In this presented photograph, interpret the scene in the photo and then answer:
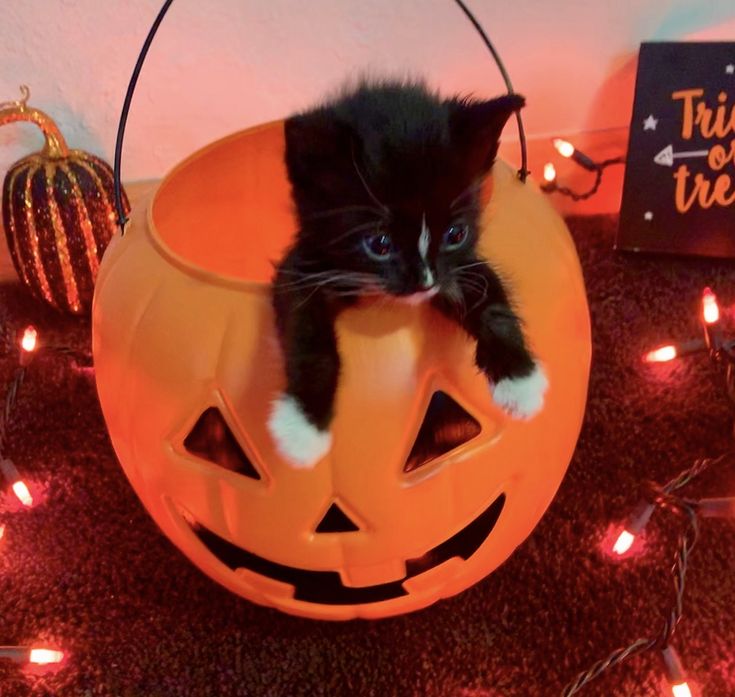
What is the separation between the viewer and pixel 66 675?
0.79 metres

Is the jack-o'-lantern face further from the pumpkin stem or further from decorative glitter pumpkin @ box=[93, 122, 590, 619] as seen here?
the pumpkin stem

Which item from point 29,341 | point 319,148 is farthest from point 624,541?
point 29,341

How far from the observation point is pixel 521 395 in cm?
61

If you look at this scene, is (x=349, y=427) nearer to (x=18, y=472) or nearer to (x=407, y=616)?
(x=407, y=616)

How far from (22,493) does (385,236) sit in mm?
622

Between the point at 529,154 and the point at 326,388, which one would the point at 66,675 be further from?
the point at 529,154

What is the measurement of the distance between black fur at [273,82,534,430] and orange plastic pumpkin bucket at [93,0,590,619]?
0.02 m

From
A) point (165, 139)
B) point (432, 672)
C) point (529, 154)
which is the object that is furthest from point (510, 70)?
point (432, 672)

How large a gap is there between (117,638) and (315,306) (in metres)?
0.45

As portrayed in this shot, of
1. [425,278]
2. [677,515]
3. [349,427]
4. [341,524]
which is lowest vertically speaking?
[677,515]

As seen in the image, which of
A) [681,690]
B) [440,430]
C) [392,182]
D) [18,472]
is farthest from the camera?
[18,472]

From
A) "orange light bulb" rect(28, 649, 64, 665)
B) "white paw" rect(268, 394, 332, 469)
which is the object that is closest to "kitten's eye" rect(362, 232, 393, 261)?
"white paw" rect(268, 394, 332, 469)

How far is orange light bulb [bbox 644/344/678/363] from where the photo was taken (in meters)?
1.05

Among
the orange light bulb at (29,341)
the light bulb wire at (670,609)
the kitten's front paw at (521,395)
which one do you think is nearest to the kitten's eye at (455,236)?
the kitten's front paw at (521,395)
